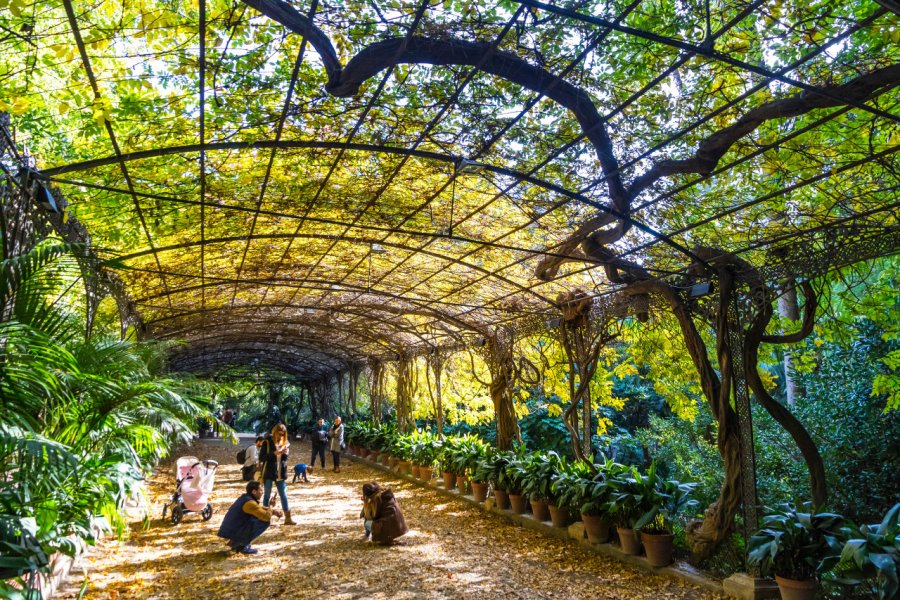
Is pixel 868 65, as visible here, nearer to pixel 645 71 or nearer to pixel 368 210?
pixel 645 71

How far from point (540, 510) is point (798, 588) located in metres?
3.70

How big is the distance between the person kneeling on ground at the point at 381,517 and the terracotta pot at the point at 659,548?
111 inches

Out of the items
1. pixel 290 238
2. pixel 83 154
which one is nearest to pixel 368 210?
pixel 290 238

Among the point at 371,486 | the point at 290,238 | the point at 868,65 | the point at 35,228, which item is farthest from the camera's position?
the point at 290,238

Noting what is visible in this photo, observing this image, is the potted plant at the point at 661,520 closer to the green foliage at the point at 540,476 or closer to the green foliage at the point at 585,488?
the green foliage at the point at 585,488

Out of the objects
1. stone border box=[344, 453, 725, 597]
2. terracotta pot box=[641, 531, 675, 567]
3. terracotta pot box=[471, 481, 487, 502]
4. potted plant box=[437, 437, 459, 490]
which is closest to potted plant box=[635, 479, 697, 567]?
terracotta pot box=[641, 531, 675, 567]

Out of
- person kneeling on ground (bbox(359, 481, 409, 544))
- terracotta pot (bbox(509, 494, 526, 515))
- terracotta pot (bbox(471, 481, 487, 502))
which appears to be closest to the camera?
person kneeling on ground (bbox(359, 481, 409, 544))

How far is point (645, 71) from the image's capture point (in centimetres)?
406

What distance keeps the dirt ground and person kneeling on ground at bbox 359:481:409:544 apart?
0.14 m

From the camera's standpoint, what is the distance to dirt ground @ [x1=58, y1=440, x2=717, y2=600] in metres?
5.37

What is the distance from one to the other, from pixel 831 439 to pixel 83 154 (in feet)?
35.8

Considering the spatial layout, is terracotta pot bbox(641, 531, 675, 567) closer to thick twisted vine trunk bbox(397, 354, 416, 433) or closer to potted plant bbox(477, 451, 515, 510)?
potted plant bbox(477, 451, 515, 510)

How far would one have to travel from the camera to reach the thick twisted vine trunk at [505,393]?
10.5m

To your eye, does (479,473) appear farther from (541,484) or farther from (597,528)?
(597,528)
